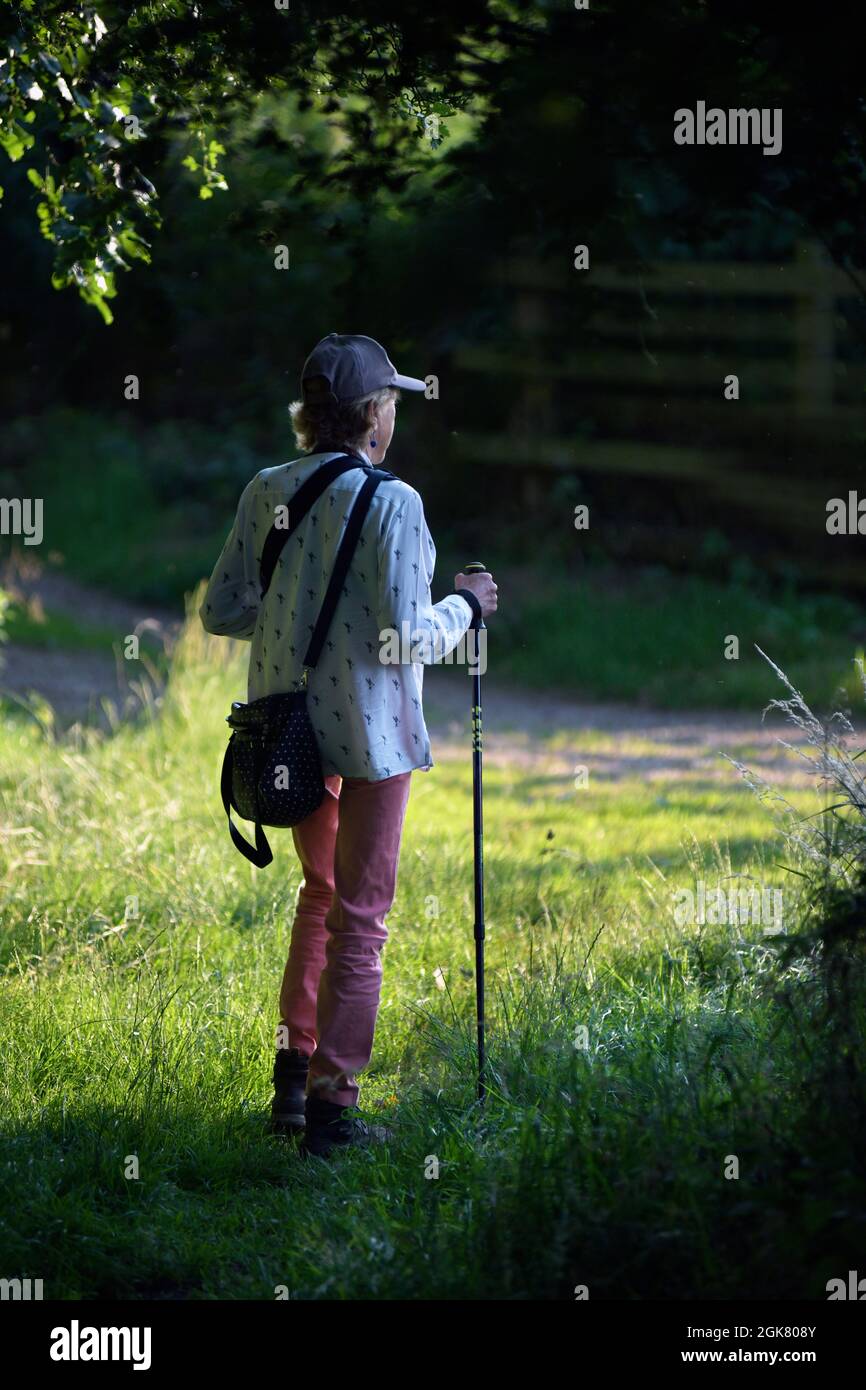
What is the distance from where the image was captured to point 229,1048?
409 cm

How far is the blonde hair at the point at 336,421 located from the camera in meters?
3.56

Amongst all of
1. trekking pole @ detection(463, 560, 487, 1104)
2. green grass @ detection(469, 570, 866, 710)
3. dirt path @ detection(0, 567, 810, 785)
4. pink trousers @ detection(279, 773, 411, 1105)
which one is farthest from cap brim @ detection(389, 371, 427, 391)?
green grass @ detection(469, 570, 866, 710)

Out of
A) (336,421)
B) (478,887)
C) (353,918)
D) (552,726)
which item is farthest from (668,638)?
(353,918)

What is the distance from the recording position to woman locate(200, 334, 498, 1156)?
11.4 ft

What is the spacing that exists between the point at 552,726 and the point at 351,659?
20.0 ft

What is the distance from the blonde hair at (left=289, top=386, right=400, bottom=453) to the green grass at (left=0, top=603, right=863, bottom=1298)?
1.53 meters

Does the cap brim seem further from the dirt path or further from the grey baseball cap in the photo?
the dirt path

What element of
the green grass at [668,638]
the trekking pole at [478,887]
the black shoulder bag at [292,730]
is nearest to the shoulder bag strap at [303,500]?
the black shoulder bag at [292,730]

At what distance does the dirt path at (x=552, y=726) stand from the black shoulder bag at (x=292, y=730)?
3.77 meters

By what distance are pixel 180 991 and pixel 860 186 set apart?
281cm

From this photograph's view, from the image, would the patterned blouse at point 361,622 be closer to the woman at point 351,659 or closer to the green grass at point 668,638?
the woman at point 351,659

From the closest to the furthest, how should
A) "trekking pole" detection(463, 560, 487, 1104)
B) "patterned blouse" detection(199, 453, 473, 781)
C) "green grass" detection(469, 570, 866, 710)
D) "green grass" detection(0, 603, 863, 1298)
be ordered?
1. "green grass" detection(0, 603, 863, 1298)
2. "patterned blouse" detection(199, 453, 473, 781)
3. "trekking pole" detection(463, 560, 487, 1104)
4. "green grass" detection(469, 570, 866, 710)

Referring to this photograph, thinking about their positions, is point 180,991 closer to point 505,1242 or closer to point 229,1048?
point 229,1048
